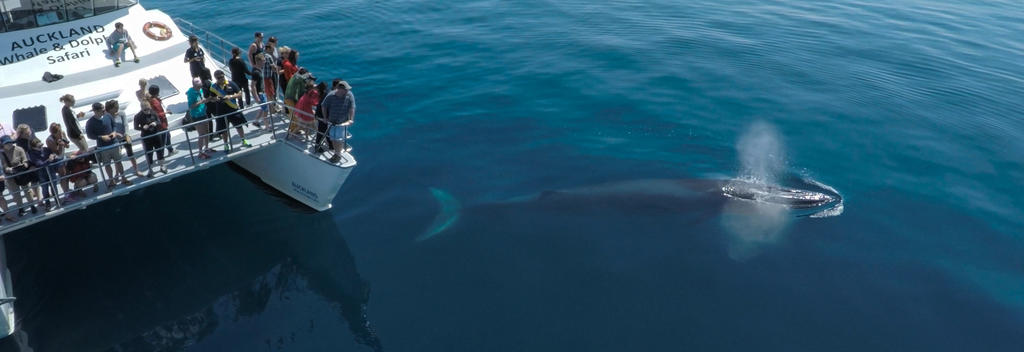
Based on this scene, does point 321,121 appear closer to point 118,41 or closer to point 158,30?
point 118,41

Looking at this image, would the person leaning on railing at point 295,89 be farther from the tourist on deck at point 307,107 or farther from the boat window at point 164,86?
the boat window at point 164,86

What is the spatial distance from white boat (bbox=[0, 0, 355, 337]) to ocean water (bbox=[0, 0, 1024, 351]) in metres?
1.38

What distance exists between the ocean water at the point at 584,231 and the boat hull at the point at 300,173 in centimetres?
63

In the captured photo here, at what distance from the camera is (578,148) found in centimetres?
2148

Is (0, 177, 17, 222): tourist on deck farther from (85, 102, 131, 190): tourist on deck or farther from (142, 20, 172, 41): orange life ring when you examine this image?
(142, 20, 172, 41): orange life ring

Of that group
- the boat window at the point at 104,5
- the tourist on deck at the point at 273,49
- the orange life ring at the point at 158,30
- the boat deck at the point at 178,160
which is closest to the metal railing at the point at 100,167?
the boat deck at the point at 178,160

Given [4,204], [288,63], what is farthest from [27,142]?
[288,63]

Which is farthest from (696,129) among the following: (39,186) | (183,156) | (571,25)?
(39,186)

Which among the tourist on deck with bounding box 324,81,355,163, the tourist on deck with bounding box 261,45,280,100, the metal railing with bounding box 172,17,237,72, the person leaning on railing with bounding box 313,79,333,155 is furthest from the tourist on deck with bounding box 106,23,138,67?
the tourist on deck with bounding box 324,81,355,163

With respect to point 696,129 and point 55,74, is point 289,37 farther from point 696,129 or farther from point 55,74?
point 696,129

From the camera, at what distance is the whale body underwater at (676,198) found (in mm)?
17844

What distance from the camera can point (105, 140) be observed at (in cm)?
1347

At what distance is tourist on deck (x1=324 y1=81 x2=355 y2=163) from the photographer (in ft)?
48.4

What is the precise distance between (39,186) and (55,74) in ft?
20.5
